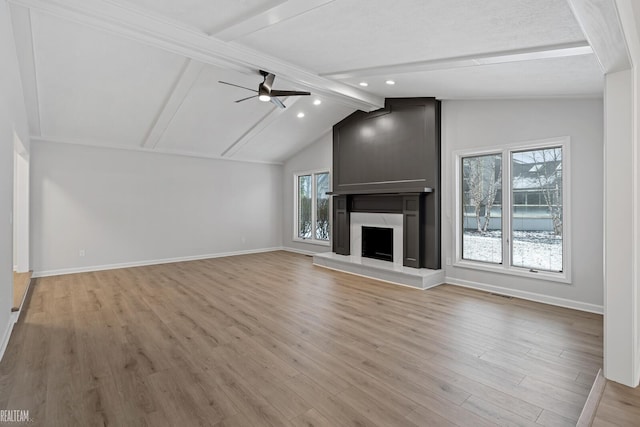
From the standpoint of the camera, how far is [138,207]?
7.14 metres

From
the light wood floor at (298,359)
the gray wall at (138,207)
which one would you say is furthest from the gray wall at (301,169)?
the light wood floor at (298,359)

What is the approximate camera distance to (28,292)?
4.96 meters

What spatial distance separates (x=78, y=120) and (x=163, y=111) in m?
1.53

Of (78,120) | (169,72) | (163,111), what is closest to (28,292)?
(78,120)

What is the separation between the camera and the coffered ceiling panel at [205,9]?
9.30ft

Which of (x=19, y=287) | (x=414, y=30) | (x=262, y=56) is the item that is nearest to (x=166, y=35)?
(x=262, y=56)

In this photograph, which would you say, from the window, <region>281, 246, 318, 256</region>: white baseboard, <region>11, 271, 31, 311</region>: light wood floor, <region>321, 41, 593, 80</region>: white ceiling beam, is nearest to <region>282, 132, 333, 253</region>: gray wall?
<region>281, 246, 318, 256</region>: white baseboard

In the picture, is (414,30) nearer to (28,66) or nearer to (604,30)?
(604,30)

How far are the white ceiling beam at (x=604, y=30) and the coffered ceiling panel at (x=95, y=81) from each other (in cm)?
441

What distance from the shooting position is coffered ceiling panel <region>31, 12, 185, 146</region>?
3.78m

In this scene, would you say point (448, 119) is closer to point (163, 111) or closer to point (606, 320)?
point (606, 320)

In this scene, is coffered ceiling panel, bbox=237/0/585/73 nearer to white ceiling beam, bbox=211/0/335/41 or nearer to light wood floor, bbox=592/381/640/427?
white ceiling beam, bbox=211/0/335/41

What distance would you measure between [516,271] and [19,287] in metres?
7.33

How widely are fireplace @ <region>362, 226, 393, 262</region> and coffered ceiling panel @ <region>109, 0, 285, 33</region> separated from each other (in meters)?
4.57
